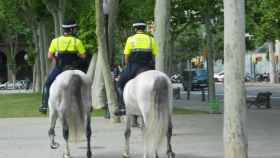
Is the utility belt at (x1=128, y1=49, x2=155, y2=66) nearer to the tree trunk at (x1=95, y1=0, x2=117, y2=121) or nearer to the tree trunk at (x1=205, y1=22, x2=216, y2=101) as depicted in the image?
the tree trunk at (x1=95, y1=0, x2=117, y2=121)

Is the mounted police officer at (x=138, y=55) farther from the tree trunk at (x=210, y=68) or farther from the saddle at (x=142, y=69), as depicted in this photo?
the tree trunk at (x=210, y=68)

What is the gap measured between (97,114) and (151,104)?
15.2 meters

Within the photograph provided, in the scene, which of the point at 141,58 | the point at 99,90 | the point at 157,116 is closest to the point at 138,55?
the point at 141,58

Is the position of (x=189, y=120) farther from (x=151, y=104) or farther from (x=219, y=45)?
(x=219, y=45)

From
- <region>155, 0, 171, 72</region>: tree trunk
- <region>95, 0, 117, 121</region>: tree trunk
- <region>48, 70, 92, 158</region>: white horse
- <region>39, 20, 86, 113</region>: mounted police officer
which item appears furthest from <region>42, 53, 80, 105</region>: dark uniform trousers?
<region>95, 0, 117, 121</region>: tree trunk

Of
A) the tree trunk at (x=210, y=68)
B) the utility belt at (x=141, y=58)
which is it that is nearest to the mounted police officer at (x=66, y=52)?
the utility belt at (x=141, y=58)

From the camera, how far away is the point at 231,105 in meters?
11.7

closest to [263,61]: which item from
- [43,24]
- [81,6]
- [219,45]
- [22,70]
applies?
[219,45]

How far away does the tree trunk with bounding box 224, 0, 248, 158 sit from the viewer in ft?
38.1

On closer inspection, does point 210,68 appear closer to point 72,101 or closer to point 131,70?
point 131,70

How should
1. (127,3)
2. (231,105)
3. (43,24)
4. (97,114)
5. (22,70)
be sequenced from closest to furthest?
(231,105)
(97,114)
(127,3)
(43,24)
(22,70)

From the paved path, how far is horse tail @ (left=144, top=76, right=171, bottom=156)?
1737 millimetres

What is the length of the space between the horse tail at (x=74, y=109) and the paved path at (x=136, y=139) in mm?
1131

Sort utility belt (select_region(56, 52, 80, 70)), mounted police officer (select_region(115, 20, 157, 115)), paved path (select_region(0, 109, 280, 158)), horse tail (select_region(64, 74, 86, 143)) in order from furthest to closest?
paved path (select_region(0, 109, 280, 158)) → utility belt (select_region(56, 52, 80, 70)) → mounted police officer (select_region(115, 20, 157, 115)) → horse tail (select_region(64, 74, 86, 143))
